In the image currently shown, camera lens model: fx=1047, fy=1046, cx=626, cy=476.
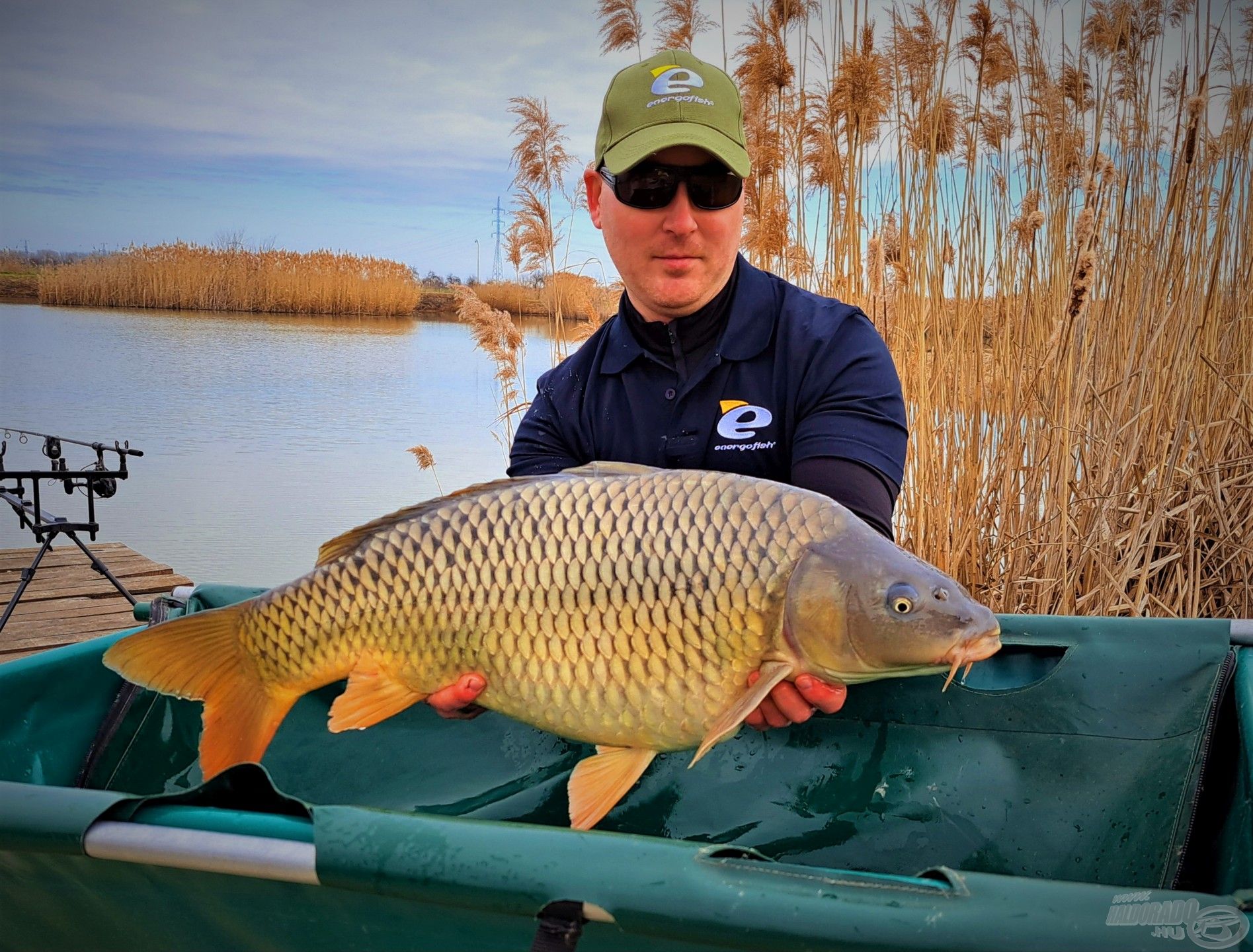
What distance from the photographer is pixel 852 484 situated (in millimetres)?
1305

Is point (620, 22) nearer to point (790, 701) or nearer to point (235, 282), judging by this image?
point (790, 701)

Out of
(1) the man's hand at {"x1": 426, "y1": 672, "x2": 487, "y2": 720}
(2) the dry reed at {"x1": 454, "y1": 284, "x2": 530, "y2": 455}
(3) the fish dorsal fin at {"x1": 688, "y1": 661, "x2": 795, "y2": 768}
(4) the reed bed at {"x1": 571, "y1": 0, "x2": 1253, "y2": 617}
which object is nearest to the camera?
(3) the fish dorsal fin at {"x1": 688, "y1": 661, "x2": 795, "y2": 768}

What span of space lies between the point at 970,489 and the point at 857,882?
6.32 ft

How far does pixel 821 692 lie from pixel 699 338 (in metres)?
0.69

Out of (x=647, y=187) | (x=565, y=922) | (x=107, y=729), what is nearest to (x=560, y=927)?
(x=565, y=922)

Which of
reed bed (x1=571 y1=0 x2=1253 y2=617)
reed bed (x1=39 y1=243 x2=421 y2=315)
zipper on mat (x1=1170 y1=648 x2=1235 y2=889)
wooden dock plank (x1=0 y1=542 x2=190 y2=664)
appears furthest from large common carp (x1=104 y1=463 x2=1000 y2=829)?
reed bed (x1=39 y1=243 x2=421 y2=315)

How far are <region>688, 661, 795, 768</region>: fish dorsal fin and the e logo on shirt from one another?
548mm

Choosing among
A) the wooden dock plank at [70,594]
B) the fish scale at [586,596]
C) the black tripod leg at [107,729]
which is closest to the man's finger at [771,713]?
the fish scale at [586,596]

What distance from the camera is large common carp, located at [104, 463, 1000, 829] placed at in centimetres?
99

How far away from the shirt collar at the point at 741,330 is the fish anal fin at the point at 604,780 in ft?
2.18

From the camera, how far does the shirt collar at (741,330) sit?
1553 mm

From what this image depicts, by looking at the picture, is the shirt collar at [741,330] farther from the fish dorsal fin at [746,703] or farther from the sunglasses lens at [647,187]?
the fish dorsal fin at [746,703]

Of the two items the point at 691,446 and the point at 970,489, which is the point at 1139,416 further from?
the point at 691,446

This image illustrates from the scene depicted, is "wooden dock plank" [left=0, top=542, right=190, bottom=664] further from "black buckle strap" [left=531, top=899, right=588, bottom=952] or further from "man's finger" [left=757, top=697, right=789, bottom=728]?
"black buckle strap" [left=531, top=899, right=588, bottom=952]
